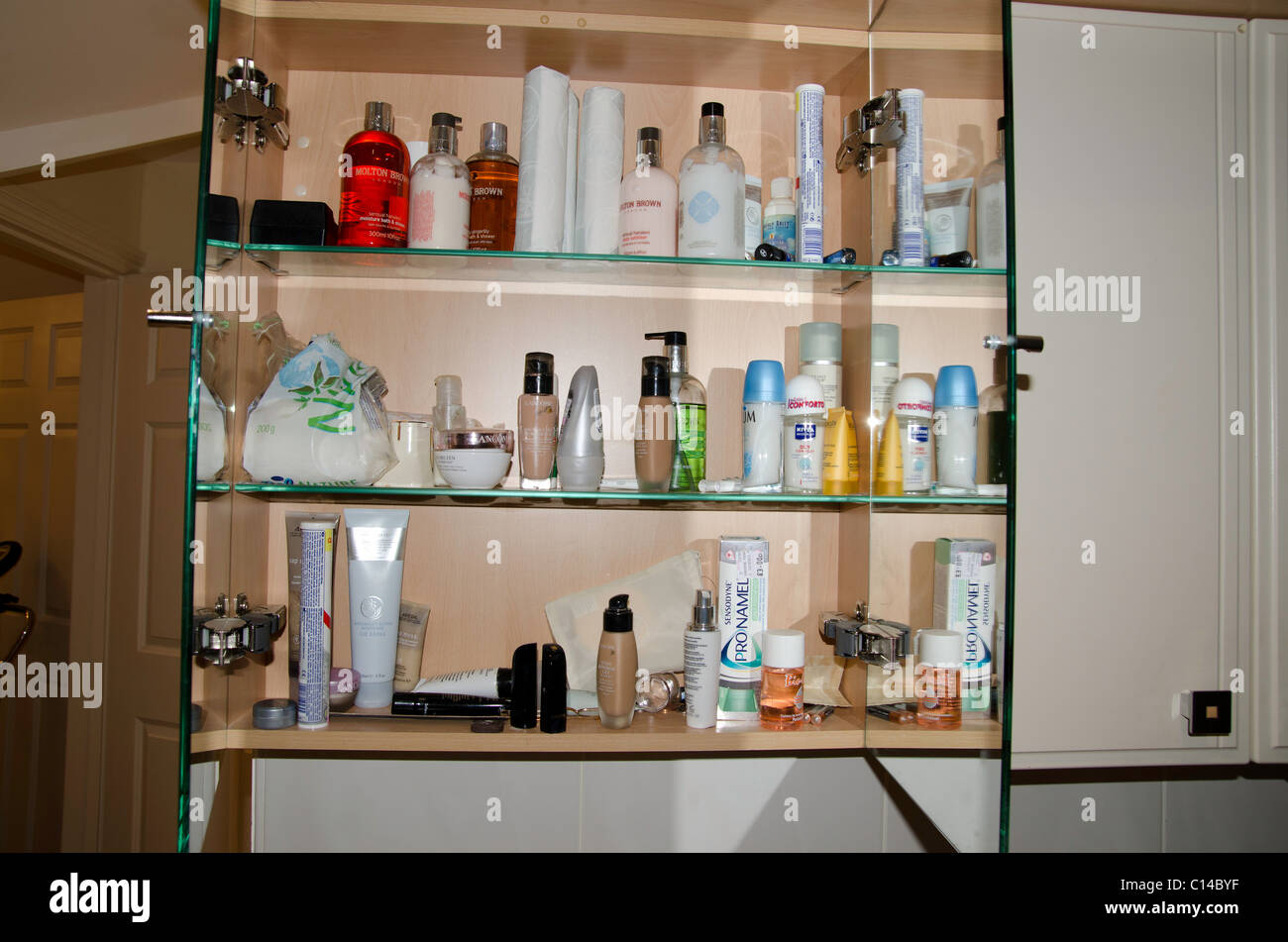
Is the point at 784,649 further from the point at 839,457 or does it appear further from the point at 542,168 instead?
the point at 542,168

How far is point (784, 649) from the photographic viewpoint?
0.79 m

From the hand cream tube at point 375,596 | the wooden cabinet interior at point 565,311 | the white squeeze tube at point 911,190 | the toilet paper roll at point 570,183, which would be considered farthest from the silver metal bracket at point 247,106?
the white squeeze tube at point 911,190

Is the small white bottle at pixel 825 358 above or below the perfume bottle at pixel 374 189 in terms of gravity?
below

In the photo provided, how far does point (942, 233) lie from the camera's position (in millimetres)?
758

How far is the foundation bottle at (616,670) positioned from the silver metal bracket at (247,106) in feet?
2.33

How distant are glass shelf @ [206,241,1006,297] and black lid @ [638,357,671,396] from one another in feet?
0.41

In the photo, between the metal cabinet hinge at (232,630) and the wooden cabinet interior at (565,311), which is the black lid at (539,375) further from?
the metal cabinet hinge at (232,630)

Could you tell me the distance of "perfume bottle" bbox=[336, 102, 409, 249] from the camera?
0.79 metres

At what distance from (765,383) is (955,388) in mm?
220

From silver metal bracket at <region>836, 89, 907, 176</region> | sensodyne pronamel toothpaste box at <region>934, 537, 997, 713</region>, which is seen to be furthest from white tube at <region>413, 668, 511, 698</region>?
silver metal bracket at <region>836, 89, 907, 176</region>

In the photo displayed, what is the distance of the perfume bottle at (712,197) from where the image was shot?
0.80 m
